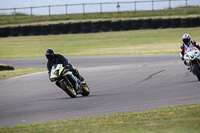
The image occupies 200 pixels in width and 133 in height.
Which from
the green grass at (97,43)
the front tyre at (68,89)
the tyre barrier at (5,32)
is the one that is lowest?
the green grass at (97,43)

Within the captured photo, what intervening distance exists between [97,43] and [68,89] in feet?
82.4

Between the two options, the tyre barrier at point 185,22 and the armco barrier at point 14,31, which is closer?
the tyre barrier at point 185,22

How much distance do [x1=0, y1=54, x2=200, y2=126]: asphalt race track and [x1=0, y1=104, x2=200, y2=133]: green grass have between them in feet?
2.45

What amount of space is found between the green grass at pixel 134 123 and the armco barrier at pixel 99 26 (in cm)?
2818

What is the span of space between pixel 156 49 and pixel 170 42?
12.0 ft

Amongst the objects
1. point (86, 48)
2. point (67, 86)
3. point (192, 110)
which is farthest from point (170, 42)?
point (192, 110)

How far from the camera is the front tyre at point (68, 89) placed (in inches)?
415

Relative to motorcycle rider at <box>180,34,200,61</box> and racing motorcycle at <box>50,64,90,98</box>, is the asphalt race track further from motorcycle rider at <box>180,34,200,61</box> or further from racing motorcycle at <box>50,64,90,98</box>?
motorcycle rider at <box>180,34,200,61</box>

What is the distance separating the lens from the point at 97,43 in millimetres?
35719

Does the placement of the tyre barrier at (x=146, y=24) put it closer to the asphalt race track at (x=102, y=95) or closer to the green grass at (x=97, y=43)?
the green grass at (x=97, y=43)

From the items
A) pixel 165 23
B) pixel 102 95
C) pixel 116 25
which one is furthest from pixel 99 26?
pixel 102 95

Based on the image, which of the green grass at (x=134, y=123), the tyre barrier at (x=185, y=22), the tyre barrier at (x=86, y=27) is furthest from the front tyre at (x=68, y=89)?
the tyre barrier at (x=86, y=27)

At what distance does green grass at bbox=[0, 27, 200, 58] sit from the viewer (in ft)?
104

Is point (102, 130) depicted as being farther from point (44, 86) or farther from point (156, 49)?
point (156, 49)
